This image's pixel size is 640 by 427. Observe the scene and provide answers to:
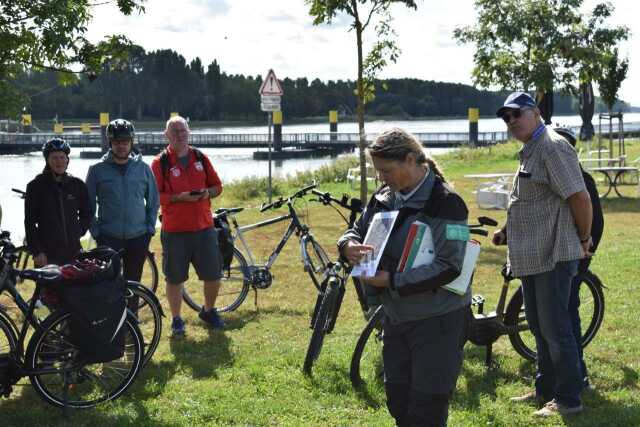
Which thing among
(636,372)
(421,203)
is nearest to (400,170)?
(421,203)

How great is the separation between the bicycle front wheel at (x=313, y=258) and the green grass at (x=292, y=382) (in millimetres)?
290

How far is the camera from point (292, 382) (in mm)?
5562

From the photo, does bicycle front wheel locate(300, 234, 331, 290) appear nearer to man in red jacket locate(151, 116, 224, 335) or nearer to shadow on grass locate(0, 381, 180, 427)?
man in red jacket locate(151, 116, 224, 335)

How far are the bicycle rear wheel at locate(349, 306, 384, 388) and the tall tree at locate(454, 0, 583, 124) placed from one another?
576 inches

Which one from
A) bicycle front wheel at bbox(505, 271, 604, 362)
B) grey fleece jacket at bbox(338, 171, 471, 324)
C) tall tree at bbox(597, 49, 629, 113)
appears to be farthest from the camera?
tall tree at bbox(597, 49, 629, 113)

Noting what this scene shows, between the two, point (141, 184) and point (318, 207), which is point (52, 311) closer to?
point (141, 184)

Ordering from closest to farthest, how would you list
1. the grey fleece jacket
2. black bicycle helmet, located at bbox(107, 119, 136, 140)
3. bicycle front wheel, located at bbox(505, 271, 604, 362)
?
the grey fleece jacket → bicycle front wheel, located at bbox(505, 271, 604, 362) → black bicycle helmet, located at bbox(107, 119, 136, 140)

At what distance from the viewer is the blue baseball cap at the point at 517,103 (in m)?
4.45

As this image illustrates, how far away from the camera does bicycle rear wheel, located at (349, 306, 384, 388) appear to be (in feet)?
17.4

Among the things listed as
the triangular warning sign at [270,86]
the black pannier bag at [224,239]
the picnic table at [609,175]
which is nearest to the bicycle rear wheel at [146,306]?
the black pannier bag at [224,239]

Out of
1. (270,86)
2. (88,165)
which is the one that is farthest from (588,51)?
(88,165)

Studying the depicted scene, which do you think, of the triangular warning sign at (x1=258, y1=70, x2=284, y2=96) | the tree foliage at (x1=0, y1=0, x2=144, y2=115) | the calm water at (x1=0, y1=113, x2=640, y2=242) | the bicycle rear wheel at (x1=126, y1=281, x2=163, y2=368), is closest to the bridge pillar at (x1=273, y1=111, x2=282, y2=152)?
the calm water at (x1=0, y1=113, x2=640, y2=242)

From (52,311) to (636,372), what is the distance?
145 inches

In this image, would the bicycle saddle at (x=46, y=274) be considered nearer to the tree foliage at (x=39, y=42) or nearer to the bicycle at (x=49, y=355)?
the bicycle at (x=49, y=355)
